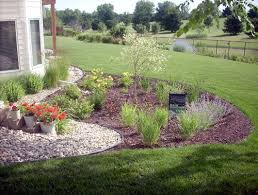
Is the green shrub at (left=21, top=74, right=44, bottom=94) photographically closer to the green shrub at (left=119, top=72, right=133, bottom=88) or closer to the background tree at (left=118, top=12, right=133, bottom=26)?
the green shrub at (left=119, top=72, right=133, bottom=88)

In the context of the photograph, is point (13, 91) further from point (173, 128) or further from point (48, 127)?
point (173, 128)

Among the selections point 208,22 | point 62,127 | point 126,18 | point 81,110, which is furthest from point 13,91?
point 126,18

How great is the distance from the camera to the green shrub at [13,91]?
8.72 meters

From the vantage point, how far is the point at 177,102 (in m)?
7.46

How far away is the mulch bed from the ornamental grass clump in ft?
0.32

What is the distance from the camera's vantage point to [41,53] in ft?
37.7

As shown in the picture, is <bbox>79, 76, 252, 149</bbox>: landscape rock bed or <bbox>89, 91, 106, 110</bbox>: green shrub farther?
<bbox>89, 91, 106, 110</bbox>: green shrub

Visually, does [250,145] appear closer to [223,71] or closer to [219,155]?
[219,155]

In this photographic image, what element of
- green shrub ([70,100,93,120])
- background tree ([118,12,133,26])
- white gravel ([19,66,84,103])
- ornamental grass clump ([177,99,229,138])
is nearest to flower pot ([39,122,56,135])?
green shrub ([70,100,93,120])

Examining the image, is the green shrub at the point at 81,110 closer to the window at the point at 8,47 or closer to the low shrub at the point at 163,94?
the low shrub at the point at 163,94

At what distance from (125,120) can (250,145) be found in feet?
7.54

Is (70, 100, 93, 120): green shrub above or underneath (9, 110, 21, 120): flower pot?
underneath

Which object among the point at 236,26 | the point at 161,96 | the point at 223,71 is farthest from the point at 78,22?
Answer: the point at 161,96

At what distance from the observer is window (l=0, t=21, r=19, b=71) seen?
10.2 m
